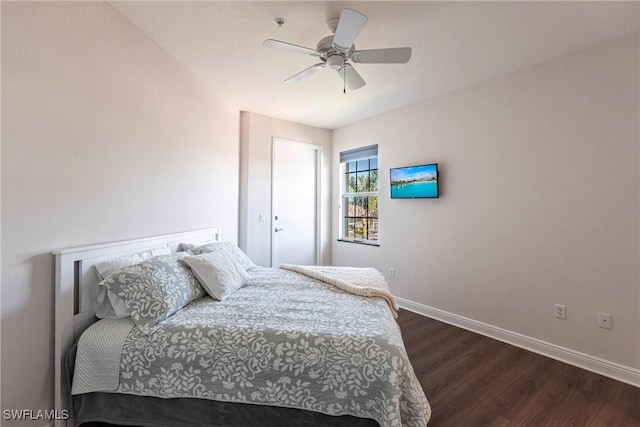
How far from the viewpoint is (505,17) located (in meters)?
1.80

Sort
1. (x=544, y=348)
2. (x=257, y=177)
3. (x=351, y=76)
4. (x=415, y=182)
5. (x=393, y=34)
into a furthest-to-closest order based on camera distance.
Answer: (x=257, y=177)
(x=415, y=182)
(x=544, y=348)
(x=351, y=76)
(x=393, y=34)

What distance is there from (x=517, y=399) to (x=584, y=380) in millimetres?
673

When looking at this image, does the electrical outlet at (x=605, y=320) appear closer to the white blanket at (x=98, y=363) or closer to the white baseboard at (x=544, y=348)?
the white baseboard at (x=544, y=348)

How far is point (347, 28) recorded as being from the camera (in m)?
1.58

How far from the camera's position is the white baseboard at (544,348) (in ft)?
6.51

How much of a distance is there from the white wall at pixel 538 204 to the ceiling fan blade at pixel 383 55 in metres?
1.42

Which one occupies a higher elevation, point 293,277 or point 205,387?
point 293,277

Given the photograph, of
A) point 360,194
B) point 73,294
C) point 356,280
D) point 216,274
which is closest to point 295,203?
point 360,194

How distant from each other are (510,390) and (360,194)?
285 centimetres

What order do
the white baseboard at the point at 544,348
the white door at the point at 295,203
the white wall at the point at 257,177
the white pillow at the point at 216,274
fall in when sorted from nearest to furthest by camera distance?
the white pillow at the point at 216,274 → the white baseboard at the point at 544,348 → the white wall at the point at 257,177 → the white door at the point at 295,203

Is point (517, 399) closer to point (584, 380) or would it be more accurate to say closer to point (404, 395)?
point (584, 380)

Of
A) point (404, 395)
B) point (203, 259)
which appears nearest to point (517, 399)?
point (404, 395)

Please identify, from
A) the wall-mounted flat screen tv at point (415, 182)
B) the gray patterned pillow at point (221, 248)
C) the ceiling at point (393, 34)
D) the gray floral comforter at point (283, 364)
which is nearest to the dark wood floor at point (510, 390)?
the gray floral comforter at point (283, 364)

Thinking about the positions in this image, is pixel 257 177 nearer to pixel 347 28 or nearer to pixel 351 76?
pixel 351 76
